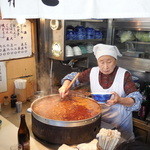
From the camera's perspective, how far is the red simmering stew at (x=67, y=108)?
1.86 meters

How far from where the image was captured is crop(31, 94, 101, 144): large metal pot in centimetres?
163

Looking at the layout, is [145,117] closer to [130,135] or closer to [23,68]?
[130,135]

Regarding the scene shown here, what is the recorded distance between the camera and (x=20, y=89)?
317 centimetres

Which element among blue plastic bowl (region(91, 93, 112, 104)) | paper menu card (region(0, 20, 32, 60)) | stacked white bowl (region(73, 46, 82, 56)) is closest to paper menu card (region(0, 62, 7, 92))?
paper menu card (region(0, 20, 32, 60))

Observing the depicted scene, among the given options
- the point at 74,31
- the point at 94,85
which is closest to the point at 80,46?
the point at 74,31

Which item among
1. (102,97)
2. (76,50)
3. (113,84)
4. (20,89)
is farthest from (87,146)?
(76,50)

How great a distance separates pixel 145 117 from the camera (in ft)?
10.6

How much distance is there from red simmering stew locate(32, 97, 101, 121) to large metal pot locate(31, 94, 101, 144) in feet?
0.40

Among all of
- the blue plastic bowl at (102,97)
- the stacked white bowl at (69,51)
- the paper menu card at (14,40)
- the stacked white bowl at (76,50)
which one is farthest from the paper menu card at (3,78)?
the blue plastic bowl at (102,97)

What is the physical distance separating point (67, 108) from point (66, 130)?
46 centimetres

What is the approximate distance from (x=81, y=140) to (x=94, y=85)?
1.09 m

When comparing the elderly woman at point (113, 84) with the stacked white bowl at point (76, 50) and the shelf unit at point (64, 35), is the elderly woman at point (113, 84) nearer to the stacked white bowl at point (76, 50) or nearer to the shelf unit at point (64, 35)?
the shelf unit at point (64, 35)

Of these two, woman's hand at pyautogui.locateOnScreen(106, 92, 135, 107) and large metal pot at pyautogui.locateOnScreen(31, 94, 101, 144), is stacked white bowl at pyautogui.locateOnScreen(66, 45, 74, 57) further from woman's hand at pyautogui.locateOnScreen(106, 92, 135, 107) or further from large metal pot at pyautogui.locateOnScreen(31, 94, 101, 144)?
large metal pot at pyautogui.locateOnScreen(31, 94, 101, 144)

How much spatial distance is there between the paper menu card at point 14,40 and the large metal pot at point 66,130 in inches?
66.3
